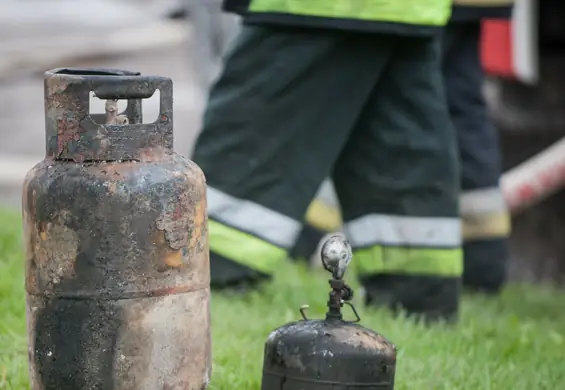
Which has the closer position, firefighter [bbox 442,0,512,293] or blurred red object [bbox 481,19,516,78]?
firefighter [bbox 442,0,512,293]

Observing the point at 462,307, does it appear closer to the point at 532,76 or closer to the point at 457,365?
the point at 457,365

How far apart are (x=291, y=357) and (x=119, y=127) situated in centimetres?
52

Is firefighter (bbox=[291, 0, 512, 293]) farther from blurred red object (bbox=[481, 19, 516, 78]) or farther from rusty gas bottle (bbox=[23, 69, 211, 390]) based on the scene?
rusty gas bottle (bbox=[23, 69, 211, 390])

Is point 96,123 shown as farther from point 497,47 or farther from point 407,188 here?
point 497,47

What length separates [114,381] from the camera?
87.9 inches

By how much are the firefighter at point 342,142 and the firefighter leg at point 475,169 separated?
2.71 feet

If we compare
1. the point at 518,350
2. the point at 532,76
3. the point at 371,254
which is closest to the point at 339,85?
the point at 371,254

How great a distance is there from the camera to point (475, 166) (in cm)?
445

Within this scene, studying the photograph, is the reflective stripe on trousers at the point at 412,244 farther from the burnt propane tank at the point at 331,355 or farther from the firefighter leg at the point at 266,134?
the burnt propane tank at the point at 331,355

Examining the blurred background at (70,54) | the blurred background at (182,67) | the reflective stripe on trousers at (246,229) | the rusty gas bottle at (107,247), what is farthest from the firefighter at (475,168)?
the blurred background at (70,54)

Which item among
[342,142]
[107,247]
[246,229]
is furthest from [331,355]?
[342,142]

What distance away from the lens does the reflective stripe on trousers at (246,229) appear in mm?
3439

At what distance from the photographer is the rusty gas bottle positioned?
221 centimetres

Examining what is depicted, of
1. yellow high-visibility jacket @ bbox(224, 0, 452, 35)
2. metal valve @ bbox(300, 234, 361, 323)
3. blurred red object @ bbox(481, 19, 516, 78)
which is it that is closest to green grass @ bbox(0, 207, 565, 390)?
metal valve @ bbox(300, 234, 361, 323)
